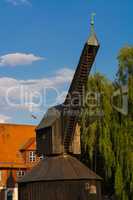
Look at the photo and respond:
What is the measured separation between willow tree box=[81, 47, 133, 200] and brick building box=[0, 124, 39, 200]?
425 inches

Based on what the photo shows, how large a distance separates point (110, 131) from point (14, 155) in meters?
14.9

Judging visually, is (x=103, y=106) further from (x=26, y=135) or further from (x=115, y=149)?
(x=26, y=135)

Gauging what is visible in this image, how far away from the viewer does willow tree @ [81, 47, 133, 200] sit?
93.5ft

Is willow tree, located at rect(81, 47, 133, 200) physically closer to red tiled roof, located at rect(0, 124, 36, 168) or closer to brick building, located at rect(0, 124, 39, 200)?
brick building, located at rect(0, 124, 39, 200)

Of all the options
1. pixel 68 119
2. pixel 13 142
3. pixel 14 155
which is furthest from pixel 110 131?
pixel 13 142

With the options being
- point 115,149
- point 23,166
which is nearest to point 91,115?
point 115,149

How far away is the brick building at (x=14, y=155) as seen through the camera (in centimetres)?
4056

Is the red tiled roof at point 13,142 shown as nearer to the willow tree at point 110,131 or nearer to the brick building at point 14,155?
the brick building at point 14,155

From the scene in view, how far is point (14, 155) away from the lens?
4284 cm

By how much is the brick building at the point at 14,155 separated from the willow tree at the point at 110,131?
35.4ft

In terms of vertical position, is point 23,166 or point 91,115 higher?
point 91,115

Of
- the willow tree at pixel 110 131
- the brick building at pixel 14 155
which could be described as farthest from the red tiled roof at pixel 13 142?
the willow tree at pixel 110 131

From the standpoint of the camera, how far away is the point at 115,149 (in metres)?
29.5

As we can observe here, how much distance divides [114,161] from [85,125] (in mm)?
3106
